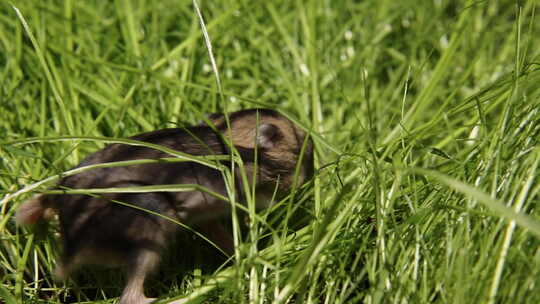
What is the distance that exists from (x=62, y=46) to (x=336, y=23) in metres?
1.63

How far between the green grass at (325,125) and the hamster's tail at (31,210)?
0.17 ft

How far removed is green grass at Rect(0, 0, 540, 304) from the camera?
5.92ft

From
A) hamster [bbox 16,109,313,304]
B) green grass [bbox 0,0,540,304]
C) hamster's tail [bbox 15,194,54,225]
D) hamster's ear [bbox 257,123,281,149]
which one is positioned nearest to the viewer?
green grass [bbox 0,0,540,304]

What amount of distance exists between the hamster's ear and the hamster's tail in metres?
0.80

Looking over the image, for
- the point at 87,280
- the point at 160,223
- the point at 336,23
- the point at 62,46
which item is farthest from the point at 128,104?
the point at 336,23

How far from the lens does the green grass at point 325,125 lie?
5.92 ft

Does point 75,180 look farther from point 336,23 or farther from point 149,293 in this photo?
point 336,23

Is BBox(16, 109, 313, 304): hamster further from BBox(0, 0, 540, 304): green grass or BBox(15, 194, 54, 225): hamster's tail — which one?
BBox(0, 0, 540, 304): green grass

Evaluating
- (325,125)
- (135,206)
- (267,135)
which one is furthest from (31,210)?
(325,125)

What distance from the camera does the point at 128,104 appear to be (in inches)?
117

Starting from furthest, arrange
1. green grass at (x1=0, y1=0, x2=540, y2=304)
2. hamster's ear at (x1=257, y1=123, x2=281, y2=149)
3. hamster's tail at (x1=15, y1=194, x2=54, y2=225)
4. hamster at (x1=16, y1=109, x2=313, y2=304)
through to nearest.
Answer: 1. hamster's ear at (x1=257, y1=123, x2=281, y2=149)
2. hamster's tail at (x1=15, y1=194, x2=54, y2=225)
3. hamster at (x1=16, y1=109, x2=313, y2=304)
4. green grass at (x1=0, y1=0, x2=540, y2=304)

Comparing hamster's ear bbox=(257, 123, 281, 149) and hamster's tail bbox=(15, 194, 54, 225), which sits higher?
hamster's ear bbox=(257, 123, 281, 149)

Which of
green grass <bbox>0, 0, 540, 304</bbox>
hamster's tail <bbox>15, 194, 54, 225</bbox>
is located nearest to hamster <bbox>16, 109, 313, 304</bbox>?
hamster's tail <bbox>15, 194, 54, 225</bbox>

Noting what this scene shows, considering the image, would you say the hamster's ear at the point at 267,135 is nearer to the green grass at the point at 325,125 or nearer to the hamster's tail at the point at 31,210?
the green grass at the point at 325,125
